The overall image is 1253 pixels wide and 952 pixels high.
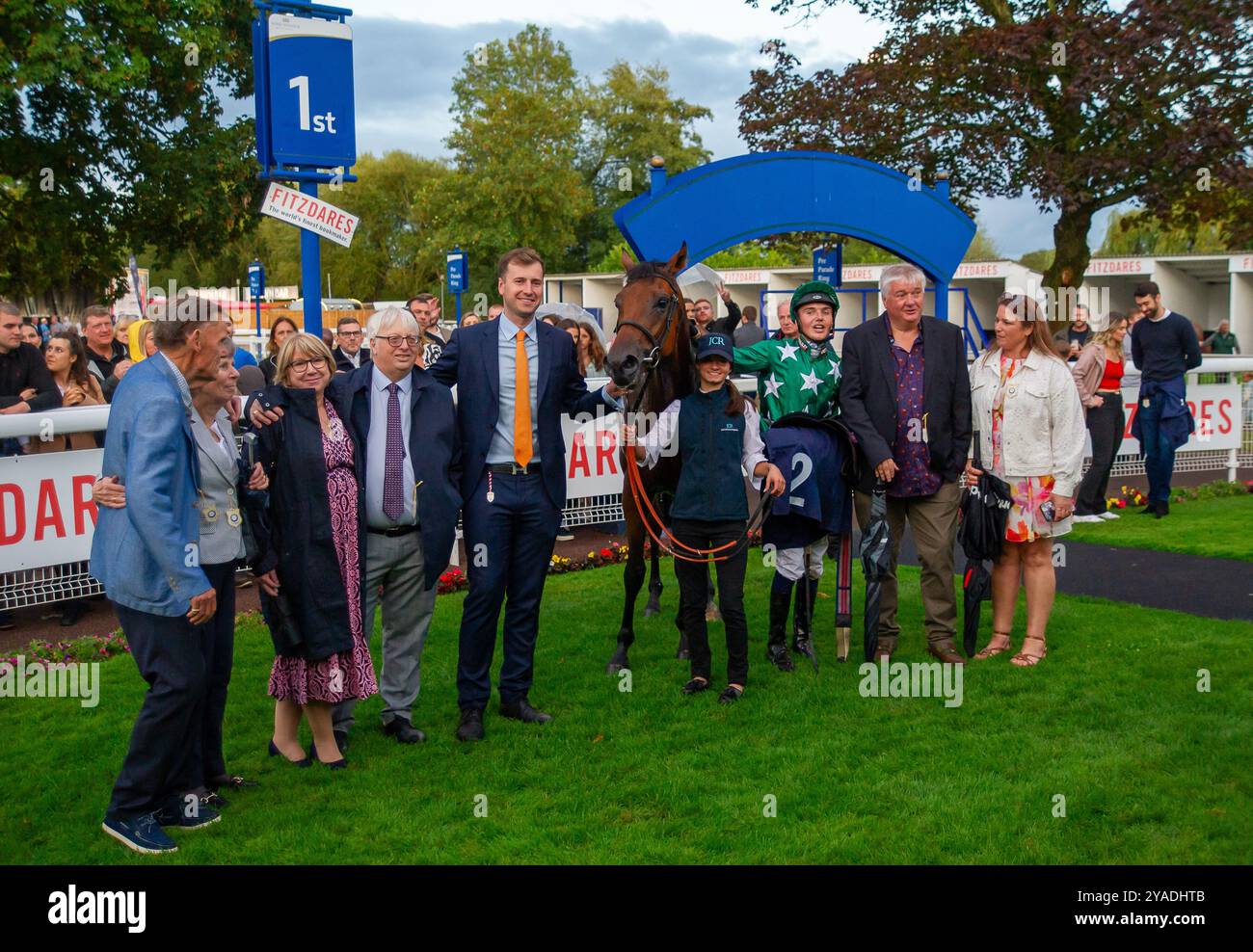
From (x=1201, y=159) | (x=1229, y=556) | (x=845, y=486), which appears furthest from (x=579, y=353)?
(x=1201, y=159)

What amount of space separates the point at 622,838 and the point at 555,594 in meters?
4.63

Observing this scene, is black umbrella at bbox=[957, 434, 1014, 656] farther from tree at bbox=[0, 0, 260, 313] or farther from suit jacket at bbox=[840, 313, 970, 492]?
tree at bbox=[0, 0, 260, 313]

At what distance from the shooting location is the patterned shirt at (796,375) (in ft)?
22.2

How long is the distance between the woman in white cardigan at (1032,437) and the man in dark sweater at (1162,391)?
18.8 ft

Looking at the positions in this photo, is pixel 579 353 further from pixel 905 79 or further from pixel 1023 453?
pixel 905 79

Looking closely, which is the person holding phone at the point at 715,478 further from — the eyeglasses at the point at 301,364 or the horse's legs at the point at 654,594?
the horse's legs at the point at 654,594

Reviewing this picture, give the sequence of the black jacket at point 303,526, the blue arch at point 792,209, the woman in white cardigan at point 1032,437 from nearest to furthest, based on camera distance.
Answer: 1. the black jacket at point 303,526
2. the woman in white cardigan at point 1032,437
3. the blue arch at point 792,209

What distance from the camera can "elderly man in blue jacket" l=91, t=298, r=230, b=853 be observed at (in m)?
4.18

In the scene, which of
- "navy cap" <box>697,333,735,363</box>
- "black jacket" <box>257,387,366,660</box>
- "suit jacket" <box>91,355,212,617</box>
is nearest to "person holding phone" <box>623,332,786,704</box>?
"navy cap" <box>697,333,735,363</box>

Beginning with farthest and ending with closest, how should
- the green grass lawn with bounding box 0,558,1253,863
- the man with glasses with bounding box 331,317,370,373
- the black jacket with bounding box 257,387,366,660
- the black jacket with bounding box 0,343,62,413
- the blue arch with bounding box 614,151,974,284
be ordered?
the man with glasses with bounding box 331,317,370,373
the blue arch with bounding box 614,151,974,284
the black jacket with bounding box 0,343,62,413
the black jacket with bounding box 257,387,366,660
the green grass lawn with bounding box 0,558,1253,863

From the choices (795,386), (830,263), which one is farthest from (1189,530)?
(830,263)

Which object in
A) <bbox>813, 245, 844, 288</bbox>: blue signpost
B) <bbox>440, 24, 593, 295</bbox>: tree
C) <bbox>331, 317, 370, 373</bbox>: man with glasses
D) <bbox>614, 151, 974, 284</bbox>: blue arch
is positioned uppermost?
<bbox>440, 24, 593, 295</bbox>: tree

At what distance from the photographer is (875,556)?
6.60m

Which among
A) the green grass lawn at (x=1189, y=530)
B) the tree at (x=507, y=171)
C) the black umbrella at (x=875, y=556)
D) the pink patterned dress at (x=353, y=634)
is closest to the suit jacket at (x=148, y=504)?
the pink patterned dress at (x=353, y=634)
